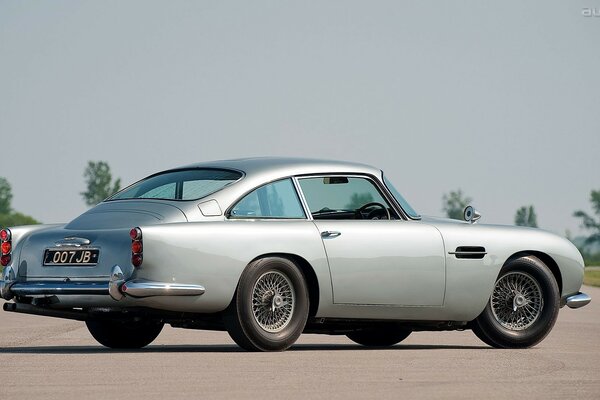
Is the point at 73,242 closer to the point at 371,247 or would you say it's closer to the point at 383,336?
the point at 371,247

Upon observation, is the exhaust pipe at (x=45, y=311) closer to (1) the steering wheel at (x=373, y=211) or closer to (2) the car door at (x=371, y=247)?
(2) the car door at (x=371, y=247)

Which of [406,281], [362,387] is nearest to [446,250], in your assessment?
[406,281]

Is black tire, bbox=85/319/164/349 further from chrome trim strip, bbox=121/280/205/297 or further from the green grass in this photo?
the green grass

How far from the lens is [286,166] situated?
11508 mm

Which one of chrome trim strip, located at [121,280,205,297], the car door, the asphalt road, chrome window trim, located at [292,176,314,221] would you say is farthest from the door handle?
→ chrome trim strip, located at [121,280,205,297]

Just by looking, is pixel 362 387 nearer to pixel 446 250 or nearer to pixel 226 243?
pixel 226 243

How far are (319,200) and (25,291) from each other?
2.55m

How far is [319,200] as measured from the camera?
11695 millimetres

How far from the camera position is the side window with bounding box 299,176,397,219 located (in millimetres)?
11648

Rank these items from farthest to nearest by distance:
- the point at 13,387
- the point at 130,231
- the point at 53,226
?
the point at 53,226, the point at 130,231, the point at 13,387

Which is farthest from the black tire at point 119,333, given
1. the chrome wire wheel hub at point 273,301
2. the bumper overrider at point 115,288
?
the chrome wire wheel hub at point 273,301

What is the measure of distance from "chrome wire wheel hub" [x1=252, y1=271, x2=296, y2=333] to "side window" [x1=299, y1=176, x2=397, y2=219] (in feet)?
2.85

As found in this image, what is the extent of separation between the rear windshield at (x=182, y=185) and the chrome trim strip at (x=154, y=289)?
891 millimetres

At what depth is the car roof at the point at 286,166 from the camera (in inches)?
446
